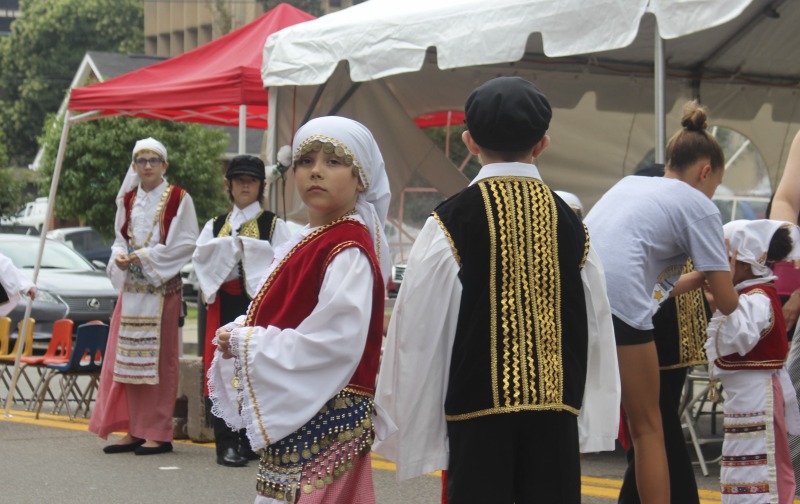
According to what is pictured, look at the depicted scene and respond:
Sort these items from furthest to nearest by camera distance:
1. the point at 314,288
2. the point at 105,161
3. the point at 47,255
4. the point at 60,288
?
the point at 105,161
the point at 47,255
the point at 60,288
the point at 314,288

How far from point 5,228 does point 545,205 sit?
1128 inches

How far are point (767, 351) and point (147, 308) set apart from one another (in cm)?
424

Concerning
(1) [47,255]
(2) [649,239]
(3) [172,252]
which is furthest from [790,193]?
(1) [47,255]

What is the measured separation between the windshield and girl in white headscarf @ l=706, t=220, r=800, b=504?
12.2 metres

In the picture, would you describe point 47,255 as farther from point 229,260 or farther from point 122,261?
point 229,260

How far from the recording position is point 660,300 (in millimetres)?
4918

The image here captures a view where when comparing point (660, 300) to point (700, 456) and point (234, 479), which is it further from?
point (234, 479)

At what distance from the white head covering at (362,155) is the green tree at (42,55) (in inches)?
2130

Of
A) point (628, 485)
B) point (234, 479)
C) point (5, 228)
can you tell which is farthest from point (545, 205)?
point (5, 228)

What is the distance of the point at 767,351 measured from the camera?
5219mm

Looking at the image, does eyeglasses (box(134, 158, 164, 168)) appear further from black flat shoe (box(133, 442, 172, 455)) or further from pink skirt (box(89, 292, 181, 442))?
black flat shoe (box(133, 442, 172, 455))

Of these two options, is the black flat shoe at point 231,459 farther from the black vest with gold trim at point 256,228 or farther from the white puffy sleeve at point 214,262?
the black vest with gold trim at point 256,228

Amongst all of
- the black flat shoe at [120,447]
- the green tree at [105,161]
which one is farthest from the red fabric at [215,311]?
the green tree at [105,161]

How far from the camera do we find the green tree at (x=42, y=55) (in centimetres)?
5594
